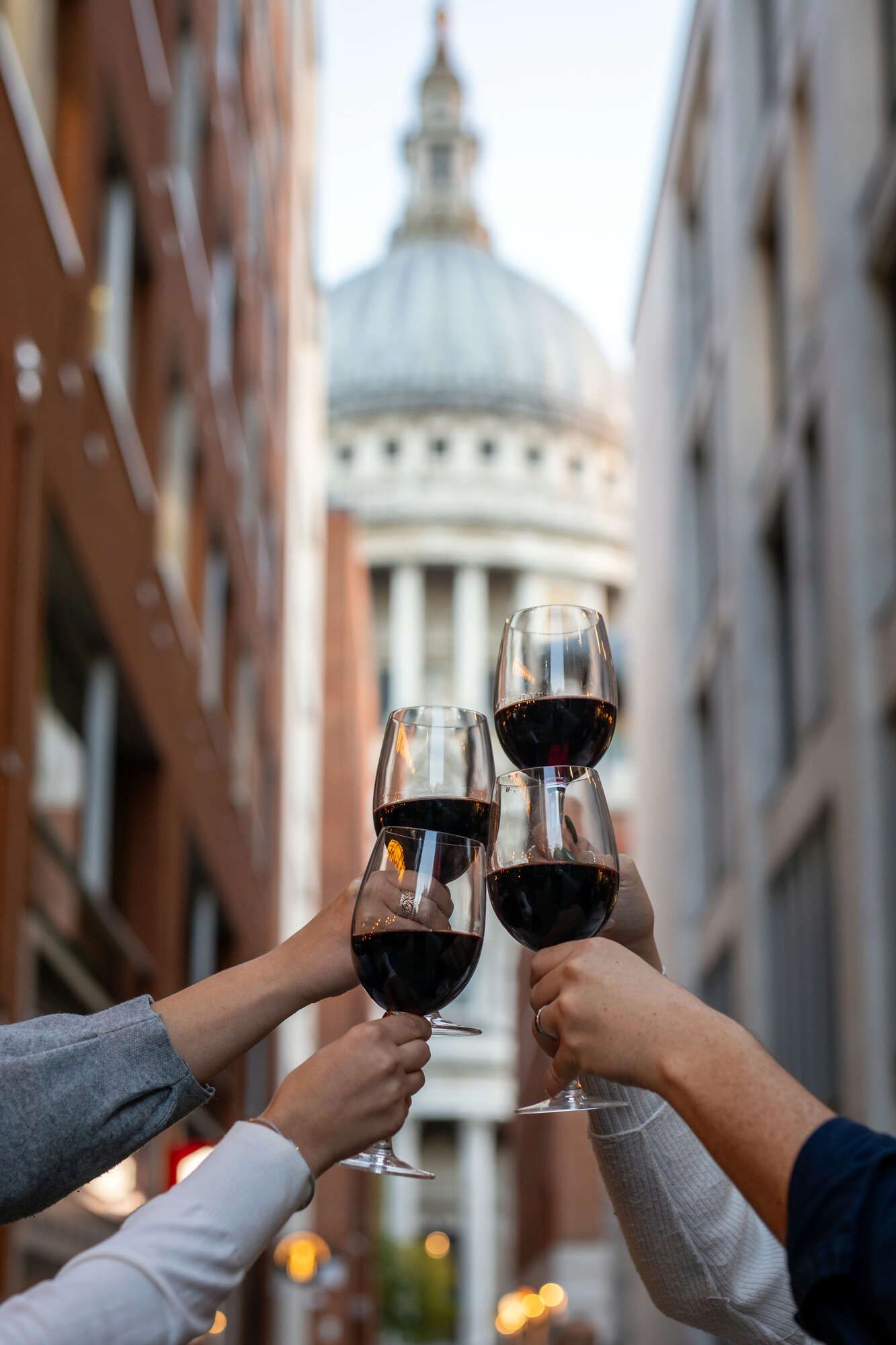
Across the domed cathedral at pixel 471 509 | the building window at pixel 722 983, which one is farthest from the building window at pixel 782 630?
the domed cathedral at pixel 471 509

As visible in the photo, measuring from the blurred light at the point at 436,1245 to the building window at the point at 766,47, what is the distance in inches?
2121

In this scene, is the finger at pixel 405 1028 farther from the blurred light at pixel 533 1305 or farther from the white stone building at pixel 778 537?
the blurred light at pixel 533 1305

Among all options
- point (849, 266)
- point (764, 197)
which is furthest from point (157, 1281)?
point (764, 197)

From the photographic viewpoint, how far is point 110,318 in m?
13.5

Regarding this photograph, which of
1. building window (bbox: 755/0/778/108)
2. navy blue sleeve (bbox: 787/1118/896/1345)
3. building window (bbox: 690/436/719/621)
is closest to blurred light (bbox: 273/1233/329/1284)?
building window (bbox: 690/436/719/621)

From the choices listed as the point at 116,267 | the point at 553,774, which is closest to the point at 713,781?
the point at 116,267

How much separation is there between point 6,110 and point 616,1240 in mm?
30587

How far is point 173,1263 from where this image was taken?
1.82m

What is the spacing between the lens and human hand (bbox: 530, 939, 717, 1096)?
6.63 ft

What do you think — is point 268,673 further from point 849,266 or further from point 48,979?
point 48,979

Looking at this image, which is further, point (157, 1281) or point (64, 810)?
point (64, 810)

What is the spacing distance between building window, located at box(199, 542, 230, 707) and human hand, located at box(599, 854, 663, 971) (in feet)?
52.9

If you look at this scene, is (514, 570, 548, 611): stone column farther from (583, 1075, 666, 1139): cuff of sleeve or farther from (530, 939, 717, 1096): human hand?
(530, 939, 717, 1096): human hand

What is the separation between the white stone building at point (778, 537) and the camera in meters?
15.6
